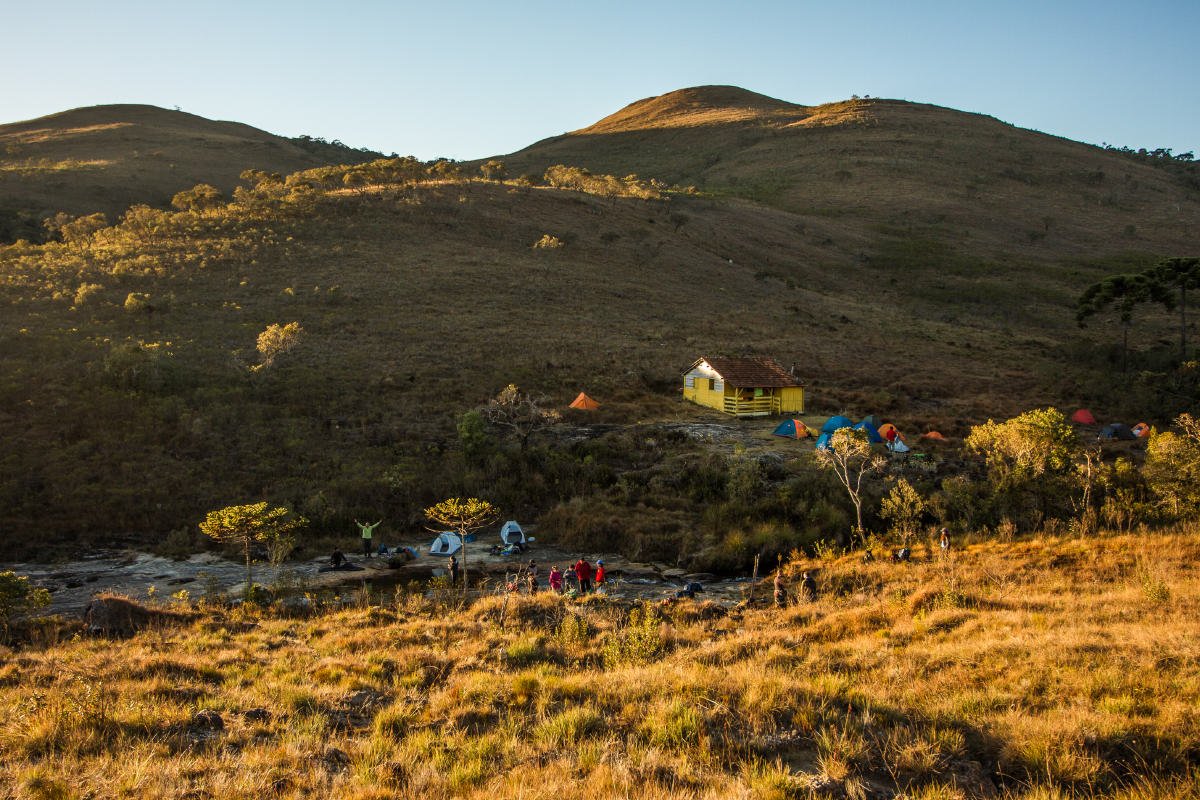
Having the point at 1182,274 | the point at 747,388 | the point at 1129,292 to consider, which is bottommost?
the point at 747,388

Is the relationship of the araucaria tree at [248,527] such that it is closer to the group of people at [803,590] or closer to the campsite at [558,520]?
the campsite at [558,520]

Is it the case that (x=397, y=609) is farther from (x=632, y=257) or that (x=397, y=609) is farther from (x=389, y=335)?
(x=632, y=257)

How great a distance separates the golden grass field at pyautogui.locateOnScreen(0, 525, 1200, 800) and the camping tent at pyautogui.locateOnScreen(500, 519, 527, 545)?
7.38 metres

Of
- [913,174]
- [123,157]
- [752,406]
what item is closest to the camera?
[752,406]

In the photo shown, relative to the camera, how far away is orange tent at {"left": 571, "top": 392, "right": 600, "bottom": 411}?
108ft

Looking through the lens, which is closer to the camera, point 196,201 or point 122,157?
point 196,201

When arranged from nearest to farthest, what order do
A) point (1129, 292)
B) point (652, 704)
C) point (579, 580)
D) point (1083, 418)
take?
point (652, 704) → point (579, 580) → point (1083, 418) → point (1129, 292)

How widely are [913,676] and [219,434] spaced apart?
27669 millimetres

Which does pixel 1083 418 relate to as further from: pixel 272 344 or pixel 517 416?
pixel 272 344

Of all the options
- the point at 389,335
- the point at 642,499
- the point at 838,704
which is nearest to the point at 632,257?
the point at 389,335

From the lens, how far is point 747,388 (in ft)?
110

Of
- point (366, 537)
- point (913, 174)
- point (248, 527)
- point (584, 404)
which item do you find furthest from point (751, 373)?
point (913, 174)

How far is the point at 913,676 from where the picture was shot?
29.7 feet

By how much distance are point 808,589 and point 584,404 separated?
61.2 feet
